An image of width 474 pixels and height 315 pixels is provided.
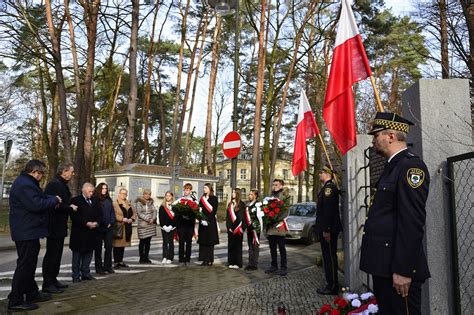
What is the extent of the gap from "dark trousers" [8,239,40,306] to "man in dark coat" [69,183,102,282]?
4.89 feet

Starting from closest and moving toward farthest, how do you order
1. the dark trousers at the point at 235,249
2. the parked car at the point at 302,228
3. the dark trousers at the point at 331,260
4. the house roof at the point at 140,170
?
the dark trousers at the point at 331,260
the dark trousers at the point at 235,249
the parked car at the point at 302,228
the house roof at the point at 140,170

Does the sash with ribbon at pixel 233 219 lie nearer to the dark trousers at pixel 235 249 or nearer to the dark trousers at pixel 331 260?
the dark trousers at pixel 235 249

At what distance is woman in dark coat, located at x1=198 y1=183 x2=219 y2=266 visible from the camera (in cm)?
935

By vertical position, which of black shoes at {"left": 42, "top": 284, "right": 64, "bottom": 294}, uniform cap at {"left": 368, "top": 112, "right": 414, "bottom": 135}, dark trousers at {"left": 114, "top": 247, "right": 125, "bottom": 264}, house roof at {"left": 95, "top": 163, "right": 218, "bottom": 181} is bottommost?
black shoes at {"left": 42, "top": 284, "right": 64, "bottom": 294}

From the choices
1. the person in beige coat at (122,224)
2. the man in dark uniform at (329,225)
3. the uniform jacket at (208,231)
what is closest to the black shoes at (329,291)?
the man in dark uniform at (329,225)

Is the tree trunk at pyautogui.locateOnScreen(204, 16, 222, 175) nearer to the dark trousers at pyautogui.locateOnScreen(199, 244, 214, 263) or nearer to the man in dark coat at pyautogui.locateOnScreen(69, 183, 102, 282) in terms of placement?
the dark trousers at pyautogui.locateOnScreen(199, 244, 214, 263)

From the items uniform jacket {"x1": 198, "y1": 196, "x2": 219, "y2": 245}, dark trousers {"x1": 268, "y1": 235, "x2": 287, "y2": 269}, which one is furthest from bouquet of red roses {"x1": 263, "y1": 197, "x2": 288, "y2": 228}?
uniform jacket {"x1": 198, "y1": 196, "x2": 219, "y2": 245}

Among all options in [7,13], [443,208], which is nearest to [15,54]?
[7,13]

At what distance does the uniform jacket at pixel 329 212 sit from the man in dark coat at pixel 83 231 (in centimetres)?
423

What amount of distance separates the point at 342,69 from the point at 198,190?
1871 cm

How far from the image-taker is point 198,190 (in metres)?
23.5

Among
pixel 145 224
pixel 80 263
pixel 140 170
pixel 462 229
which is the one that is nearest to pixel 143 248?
pixel 145 224

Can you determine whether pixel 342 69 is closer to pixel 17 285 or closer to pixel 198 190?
pixel 17 285

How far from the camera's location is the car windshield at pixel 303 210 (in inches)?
637
